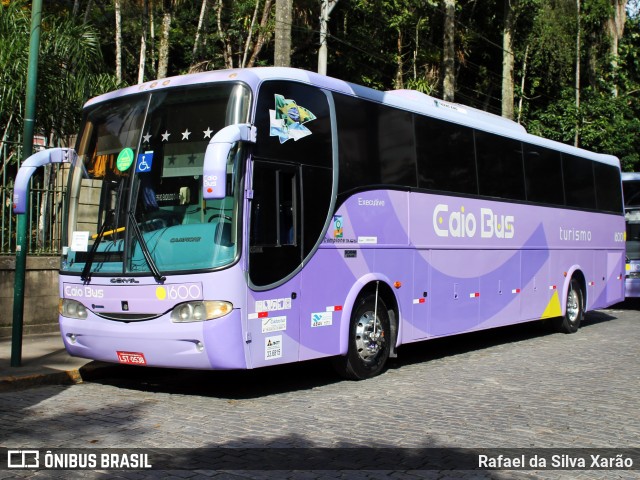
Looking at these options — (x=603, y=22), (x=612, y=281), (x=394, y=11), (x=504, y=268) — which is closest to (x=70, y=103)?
(x=504, y=268)

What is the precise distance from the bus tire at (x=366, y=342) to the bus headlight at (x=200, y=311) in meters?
2.14

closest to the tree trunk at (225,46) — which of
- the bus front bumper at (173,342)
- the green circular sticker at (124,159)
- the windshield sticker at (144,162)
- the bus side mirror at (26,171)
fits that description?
the bus side mirror at (26,171)

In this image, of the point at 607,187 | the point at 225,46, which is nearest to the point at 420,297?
the point at 607,187

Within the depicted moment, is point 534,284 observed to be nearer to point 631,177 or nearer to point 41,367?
point 41,367

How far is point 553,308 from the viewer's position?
14344mm

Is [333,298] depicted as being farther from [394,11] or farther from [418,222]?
[394,11]

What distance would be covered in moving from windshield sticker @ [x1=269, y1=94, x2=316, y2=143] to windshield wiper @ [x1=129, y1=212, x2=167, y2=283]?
5.57 ft

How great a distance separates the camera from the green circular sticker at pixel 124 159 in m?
8.07

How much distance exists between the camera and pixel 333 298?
8.74 meters

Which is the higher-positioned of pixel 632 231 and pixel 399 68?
pixel 399 68

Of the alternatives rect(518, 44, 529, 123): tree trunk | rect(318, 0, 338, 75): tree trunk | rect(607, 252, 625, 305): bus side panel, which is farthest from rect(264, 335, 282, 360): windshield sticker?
rect(518, 44, 529, 123): tree trunk

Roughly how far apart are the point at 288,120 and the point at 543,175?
714cm

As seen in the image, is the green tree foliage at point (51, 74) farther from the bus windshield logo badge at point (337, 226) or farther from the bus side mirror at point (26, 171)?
the bus windshield logo badge at point (337, 226)

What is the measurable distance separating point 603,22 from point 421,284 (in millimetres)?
24509
